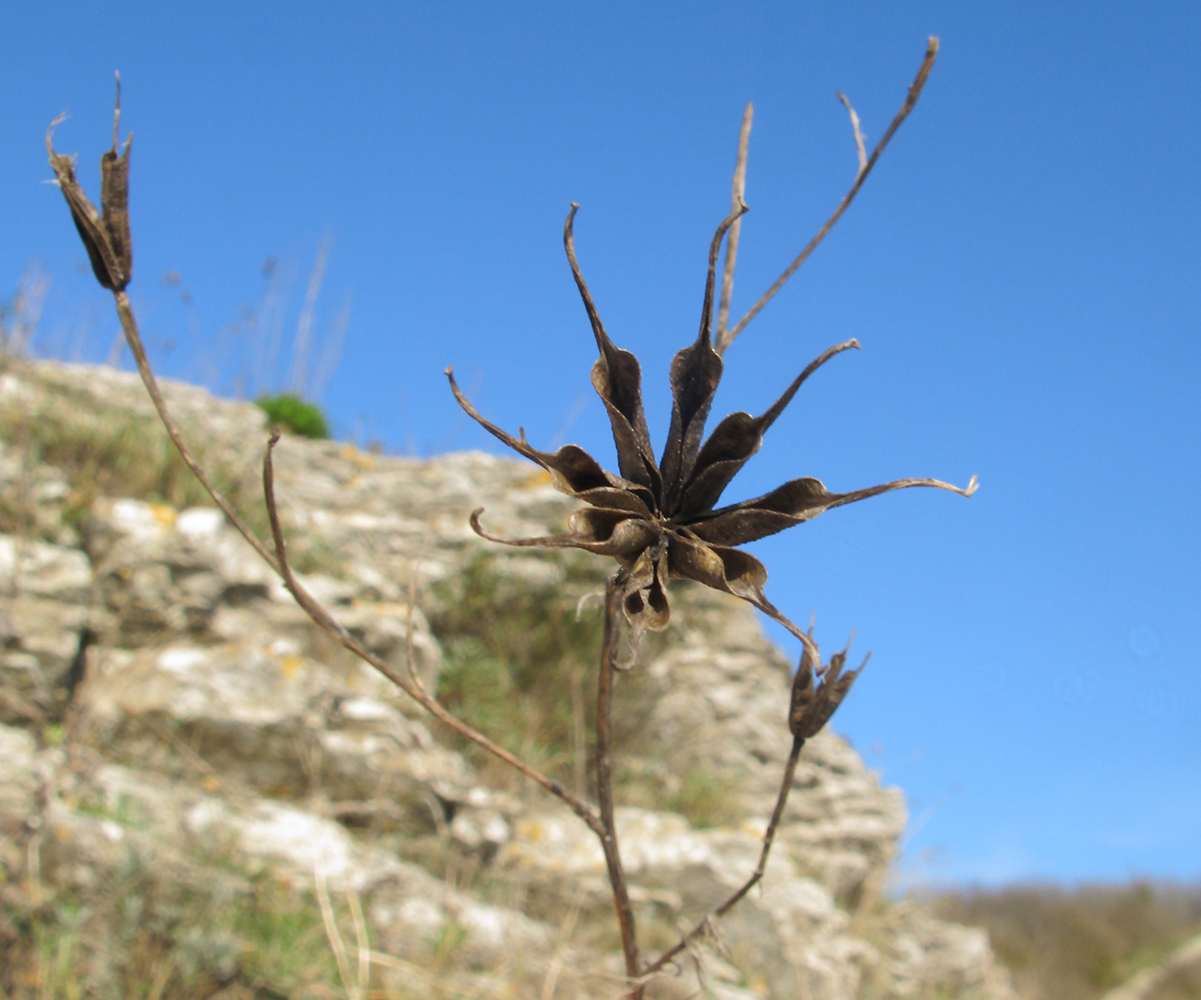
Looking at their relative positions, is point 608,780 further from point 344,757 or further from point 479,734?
point 344,757

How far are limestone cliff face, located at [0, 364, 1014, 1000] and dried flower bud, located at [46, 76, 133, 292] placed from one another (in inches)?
97.4

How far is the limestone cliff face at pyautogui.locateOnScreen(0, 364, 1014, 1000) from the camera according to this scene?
3422 millimetres

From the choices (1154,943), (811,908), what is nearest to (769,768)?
(811,908)

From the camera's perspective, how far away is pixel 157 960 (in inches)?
114

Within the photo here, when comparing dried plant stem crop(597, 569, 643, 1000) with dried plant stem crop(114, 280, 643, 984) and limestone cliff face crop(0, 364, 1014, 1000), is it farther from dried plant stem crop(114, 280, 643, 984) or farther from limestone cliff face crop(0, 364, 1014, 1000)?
limestone cliff face crop(0, 364, 1014, 1000)

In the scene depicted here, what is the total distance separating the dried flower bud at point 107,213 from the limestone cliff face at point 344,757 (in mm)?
2475

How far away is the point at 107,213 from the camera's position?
927mm

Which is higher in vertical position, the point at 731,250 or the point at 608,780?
the point at 731,250

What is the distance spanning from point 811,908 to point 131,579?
13.5 ft

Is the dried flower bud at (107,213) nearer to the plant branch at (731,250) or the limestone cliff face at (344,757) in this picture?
the plant branch at (731,250)

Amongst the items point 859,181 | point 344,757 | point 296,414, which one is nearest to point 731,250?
point 859,181

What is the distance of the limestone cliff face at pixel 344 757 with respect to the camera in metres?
3.42

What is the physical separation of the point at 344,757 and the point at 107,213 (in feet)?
11.6

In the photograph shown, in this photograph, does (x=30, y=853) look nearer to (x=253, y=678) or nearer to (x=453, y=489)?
(x=253, y=678)
